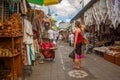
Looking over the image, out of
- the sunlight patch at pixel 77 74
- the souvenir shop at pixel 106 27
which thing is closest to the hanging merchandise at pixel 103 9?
the souvenir shop at pixel 106 27

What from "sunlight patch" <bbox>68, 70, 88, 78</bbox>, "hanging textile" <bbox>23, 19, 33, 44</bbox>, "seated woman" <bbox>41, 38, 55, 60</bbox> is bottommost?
"sunlight patch" <bbox>68, 70, 88, 78</bbox>

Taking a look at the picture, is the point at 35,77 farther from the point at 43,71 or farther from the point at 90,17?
the point at 90,17

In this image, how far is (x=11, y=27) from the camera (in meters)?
8.59

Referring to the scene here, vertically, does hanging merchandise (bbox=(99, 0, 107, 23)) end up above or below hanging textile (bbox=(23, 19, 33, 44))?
above

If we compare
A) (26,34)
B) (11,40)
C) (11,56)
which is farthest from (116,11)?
(11,56)

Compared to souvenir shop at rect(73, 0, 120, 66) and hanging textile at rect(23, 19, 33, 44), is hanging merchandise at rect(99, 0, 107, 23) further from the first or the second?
hanging textile at rect(23, 19, 33, 44)

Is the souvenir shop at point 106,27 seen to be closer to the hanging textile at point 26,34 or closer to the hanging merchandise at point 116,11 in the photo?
the hanging merchandise at point 116,11

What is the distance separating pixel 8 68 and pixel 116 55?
7091mm

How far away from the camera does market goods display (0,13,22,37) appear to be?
8398 mm

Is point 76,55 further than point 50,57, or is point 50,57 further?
point 50,57

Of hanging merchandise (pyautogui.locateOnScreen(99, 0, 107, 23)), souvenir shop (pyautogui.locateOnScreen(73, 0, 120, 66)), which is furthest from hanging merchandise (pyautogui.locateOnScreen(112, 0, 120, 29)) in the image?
hanging merchandise (pyautogui.locateOnScreen(99, 0, 107, 23))

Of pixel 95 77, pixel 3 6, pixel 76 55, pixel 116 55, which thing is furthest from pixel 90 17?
pixel 3 6

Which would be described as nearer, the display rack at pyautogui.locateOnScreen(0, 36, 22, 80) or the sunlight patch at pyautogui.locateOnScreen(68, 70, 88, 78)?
the display rack at pyautogui.locateOnScreen(0, 36, 22, 80)

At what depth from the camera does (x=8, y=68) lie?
9.15 meters
